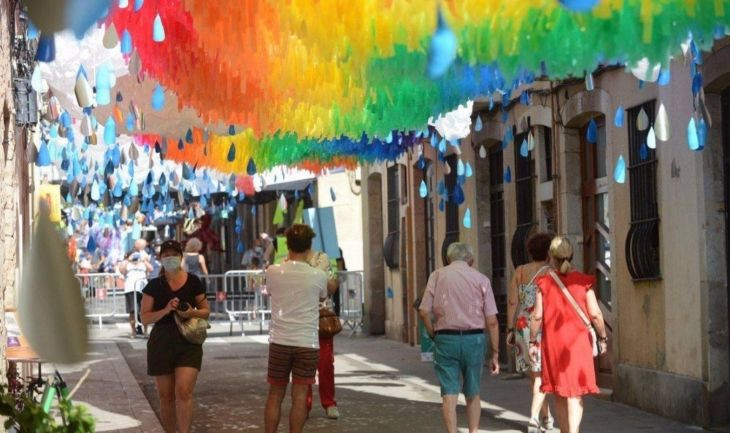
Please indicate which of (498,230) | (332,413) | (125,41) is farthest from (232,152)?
(125,41)

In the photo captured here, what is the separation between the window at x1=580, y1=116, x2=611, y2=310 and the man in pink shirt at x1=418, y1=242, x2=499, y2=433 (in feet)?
17.7

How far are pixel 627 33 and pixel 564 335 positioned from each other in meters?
3.81

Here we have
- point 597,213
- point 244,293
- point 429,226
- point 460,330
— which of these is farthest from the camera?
point 244,293

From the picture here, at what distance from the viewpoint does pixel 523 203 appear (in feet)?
57.9

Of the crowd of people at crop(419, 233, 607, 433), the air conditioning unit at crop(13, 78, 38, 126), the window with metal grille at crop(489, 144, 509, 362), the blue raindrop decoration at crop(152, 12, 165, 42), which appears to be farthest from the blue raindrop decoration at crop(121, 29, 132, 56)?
the window with metal grille at crop(489, 144, 509, 362)

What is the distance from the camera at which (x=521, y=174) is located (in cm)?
1773

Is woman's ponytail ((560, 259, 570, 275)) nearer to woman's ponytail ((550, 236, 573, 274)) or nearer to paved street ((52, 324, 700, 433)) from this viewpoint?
woman's ponytail ((550, 236, 573, 274))

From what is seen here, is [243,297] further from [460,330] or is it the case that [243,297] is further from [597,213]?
[460,330]

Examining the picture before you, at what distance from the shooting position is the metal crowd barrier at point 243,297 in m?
Result: 28.1

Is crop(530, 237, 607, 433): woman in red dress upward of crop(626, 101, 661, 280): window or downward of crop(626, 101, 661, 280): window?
downward

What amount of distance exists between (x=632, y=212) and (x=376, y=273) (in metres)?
13.8

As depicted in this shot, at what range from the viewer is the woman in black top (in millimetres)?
9391

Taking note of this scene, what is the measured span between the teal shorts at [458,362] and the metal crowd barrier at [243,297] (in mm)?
18277

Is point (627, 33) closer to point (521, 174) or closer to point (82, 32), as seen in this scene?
point (82, 32)
